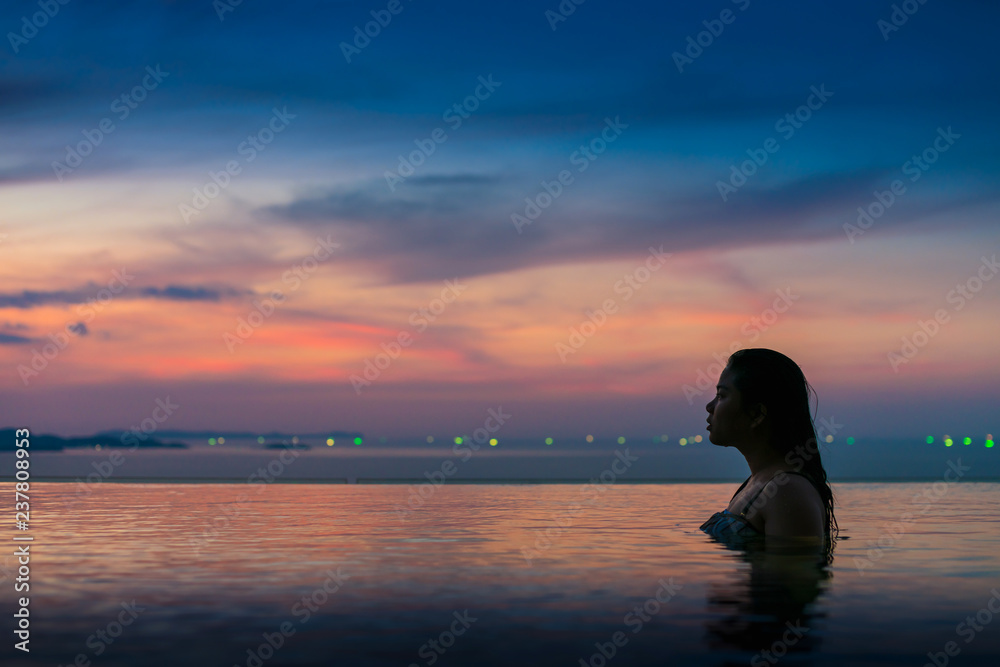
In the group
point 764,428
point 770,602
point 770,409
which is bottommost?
point 770,602

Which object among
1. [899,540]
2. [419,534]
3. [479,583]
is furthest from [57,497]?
[899,540]

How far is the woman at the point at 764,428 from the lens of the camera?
26.4 ft

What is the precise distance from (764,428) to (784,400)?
12.5 inches

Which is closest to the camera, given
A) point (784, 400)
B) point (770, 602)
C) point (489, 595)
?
point (770, 602)

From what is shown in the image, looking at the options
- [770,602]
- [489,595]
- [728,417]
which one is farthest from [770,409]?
[489,595]

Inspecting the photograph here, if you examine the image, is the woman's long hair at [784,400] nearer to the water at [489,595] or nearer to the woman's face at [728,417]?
the woman's face at [728,417]

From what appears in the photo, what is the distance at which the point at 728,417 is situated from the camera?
8320 millimetres

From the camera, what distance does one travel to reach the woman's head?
26.8 ft

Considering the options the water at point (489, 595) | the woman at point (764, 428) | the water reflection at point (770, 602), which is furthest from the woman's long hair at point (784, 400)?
Answer: the water at point (489, 595)

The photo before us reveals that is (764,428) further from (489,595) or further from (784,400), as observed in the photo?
(489,595)

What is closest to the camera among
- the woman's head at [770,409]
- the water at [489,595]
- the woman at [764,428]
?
the water at [489,595]

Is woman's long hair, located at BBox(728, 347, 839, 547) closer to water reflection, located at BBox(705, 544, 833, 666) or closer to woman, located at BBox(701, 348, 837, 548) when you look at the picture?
woman, located at BBox(701, 348, 837, 548)

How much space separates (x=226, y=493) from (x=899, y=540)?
16213 millimetres

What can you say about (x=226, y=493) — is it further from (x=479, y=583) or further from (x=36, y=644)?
(x=36, y=644)
